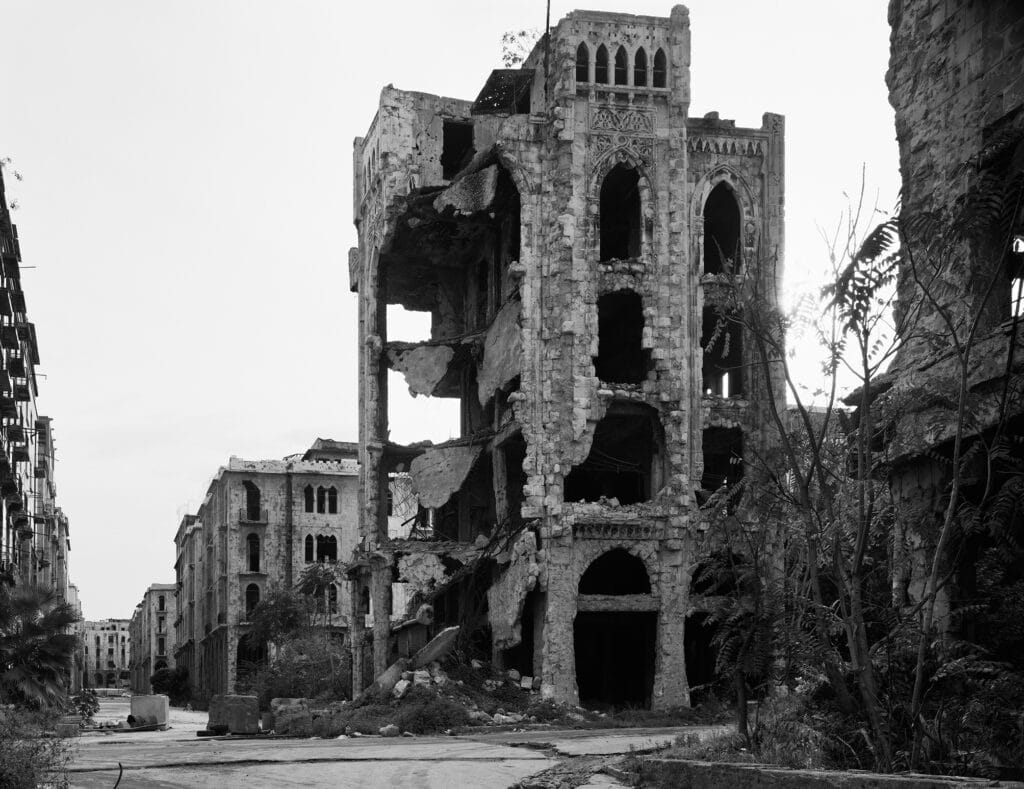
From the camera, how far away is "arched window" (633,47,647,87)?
34531mm

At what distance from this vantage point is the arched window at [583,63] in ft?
112

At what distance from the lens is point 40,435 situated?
7356 cm

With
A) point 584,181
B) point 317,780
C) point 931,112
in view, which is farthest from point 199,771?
point 584,181

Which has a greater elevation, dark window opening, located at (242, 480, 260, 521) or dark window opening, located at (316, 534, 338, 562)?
dark window opening, located at (242, 480, 260, 521)

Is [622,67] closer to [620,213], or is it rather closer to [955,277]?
[620,213]

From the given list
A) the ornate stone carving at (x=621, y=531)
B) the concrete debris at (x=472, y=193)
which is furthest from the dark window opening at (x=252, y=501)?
the ornate stone carving at (x=621, y=531)

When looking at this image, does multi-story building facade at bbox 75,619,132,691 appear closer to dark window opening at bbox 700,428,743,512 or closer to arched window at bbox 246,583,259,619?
arched window at bbox 246,583,259,619

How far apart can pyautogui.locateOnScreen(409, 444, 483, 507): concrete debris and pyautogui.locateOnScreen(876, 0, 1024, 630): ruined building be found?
76.3ft

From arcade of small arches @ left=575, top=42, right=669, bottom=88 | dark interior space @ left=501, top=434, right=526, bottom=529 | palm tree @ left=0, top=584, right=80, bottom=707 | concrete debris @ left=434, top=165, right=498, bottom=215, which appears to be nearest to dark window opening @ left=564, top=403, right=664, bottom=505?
dark interior space @ left=501, top=434, right=526, bottom=529

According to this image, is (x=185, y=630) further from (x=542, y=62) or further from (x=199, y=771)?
(x=199, y=771)

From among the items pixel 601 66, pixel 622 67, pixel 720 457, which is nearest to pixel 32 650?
pixel 720 457

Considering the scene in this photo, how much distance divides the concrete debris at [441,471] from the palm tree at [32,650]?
10.6 metres

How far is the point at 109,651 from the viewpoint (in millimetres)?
196500

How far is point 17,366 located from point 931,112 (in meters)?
44.2
